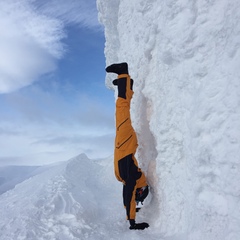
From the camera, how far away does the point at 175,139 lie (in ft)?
12.7

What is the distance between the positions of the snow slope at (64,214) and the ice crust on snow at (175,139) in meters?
0.02

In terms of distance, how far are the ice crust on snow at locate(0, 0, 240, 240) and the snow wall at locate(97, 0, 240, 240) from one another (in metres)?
0.01

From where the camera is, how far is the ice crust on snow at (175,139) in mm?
2764

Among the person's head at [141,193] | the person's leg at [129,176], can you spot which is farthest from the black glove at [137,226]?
the person's head at [141,193]

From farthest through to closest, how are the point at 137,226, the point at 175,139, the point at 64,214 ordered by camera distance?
the point at 64,214, the point at 137,226, the point at 175,139

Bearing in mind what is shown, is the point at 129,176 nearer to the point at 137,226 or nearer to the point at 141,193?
the point at 141,193

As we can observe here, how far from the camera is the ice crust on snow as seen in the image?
2764 mm

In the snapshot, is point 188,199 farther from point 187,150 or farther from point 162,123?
point 162,123

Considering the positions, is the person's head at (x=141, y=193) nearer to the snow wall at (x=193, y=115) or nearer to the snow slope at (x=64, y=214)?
the snow wall at (x=193, y=115)

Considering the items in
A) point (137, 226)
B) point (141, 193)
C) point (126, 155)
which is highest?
point (126, 155)

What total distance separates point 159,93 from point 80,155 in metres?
6.00

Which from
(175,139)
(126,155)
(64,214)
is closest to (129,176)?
(126,155)

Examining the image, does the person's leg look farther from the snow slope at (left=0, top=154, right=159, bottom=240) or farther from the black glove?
the snow slope at (left=0, top=154, right=159, bottom=240)

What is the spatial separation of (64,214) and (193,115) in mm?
2803
